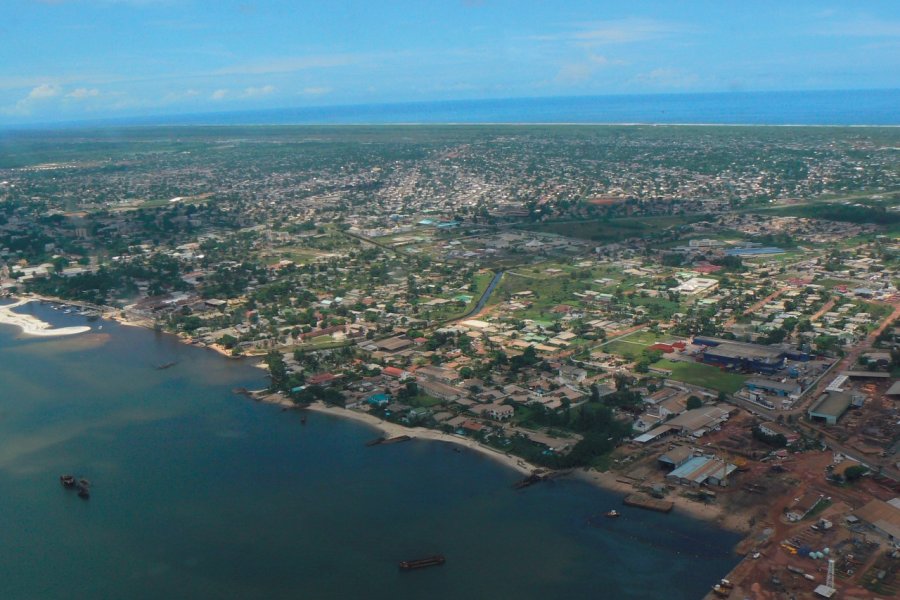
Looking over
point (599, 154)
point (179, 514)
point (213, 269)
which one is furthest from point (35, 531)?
point (599, 154)

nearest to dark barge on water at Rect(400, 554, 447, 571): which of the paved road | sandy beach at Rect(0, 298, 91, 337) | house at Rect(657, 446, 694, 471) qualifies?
house at Rect(657, 446, 694, 471)

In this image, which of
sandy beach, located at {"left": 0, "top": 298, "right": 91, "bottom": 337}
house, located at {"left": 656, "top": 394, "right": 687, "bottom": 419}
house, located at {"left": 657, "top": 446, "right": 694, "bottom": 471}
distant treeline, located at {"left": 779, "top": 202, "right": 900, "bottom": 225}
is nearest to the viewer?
house, located at {"left": 657, "top": 446, "right": 694, "bottom": 471}

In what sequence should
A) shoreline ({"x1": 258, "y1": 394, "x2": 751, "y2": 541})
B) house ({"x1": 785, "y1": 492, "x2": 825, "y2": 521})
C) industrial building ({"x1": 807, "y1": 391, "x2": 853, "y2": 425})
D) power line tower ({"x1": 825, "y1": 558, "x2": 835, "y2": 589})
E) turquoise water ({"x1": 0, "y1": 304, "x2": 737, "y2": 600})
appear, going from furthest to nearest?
industrial building ({"x1": 807, "y1": 391, "x2": 853, "y2": 425}) < shoreline ({"x1": 258, "y1": 394, "x2": 751, "y2": 541}) < house ({"x1": 785, "y1": 492, "x2": 825, "y2": 521}) < turquoise water ({"x1": 0, "y1": 304, "x2": 737, "y2": 600}) < power line tower ({"x1": 825, "y1": 558, "x2": 835, "y2": 589})

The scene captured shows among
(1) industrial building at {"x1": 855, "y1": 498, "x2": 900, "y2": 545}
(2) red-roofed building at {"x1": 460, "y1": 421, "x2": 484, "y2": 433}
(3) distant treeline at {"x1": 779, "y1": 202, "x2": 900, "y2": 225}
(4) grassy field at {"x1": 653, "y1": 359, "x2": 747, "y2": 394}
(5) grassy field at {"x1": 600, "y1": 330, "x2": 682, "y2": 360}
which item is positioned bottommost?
(1) industrial building at {"x1": 855, "y1": 498, "x2": 900, "y2": 545}

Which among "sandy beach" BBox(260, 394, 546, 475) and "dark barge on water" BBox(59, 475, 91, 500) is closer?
"dark barge on water" BBox(59, 475, 91, 500)

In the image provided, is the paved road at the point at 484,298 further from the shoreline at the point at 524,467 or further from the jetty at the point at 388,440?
the jetty at the point at 388,440

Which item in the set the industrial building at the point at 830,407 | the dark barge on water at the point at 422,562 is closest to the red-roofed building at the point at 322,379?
the dark barge on water at the point at 422,562

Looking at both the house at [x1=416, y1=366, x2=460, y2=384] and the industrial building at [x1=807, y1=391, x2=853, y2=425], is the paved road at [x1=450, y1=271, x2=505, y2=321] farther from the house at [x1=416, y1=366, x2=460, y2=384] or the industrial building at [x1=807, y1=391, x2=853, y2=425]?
the industrial building at [x1=807, y1=391, x2=853, y2=425]
